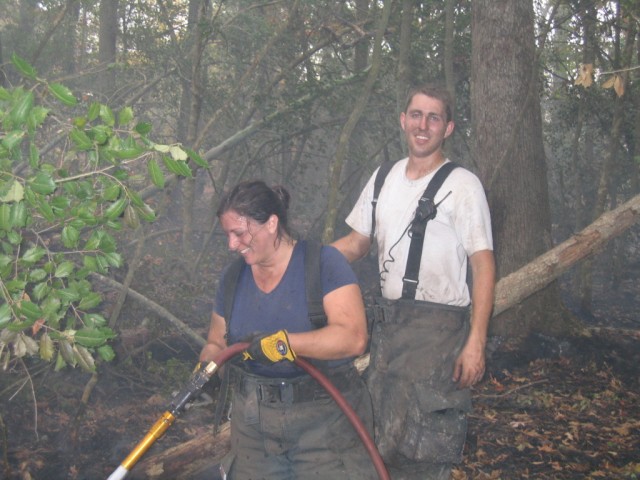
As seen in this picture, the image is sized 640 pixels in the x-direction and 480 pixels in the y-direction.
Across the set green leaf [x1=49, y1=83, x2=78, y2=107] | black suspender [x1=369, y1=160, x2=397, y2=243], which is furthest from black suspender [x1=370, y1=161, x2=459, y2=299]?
green leaf [x1=49, y1=83, x2=78, y2=107]

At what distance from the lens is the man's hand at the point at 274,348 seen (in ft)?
9.09

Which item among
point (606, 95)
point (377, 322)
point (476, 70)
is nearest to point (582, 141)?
point (606, 95)

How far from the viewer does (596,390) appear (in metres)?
5.94

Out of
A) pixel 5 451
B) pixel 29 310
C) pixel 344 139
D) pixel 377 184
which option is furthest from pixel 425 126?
pixel 5 451

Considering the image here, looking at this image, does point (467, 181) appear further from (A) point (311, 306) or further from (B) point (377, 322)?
(A) point (311, 306)

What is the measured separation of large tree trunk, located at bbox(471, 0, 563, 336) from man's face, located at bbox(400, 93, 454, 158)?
2.82 metres

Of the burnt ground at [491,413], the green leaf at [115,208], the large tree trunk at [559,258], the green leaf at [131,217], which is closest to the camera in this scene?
the green leaf at [115,208]

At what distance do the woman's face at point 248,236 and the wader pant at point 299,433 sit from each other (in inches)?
23.8

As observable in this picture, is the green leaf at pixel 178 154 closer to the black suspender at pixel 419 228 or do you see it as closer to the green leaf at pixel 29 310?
the green leaf at pixel 29 310

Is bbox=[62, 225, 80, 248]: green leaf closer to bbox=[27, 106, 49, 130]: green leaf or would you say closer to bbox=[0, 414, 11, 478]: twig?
bbox=[27, 106, 49, 130]: green leaf

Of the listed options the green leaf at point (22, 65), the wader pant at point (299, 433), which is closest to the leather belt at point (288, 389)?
the wader pant at point (299, 433)

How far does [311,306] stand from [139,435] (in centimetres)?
389

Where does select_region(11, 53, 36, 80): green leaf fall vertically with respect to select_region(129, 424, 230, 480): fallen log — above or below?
above

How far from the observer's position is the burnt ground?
5.00 meters
